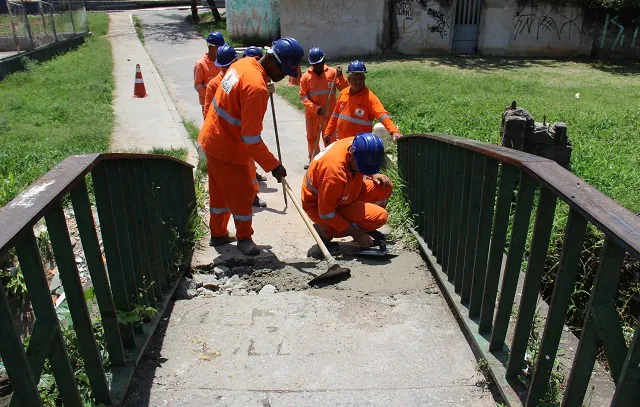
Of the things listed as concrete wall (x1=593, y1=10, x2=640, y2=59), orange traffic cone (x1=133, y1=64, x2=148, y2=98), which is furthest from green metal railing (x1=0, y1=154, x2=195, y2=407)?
concrete wall (x1=593, y1=10, x2=640, y2=59)

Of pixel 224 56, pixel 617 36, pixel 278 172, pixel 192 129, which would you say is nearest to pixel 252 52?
pixel 224 56

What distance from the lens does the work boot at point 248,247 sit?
181 inches

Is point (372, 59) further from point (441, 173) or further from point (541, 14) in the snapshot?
point (441, 173)

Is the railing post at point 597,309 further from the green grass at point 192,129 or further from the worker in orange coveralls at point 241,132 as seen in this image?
the green grass at point 192,129

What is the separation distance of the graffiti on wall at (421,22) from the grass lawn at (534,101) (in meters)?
1.14

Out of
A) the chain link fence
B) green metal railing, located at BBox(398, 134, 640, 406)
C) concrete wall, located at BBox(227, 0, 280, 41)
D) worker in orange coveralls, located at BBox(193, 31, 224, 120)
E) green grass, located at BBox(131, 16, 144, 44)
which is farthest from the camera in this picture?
green grass, located at BBox(131, 16, 144, 44)

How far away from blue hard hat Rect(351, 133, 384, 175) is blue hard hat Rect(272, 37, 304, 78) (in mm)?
717

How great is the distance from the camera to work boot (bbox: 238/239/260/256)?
4602 mm

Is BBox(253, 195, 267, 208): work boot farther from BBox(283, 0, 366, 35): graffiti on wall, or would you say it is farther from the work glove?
BBox(283, 0, 366, 35): graffiti on wall

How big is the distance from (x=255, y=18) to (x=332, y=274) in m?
16.0

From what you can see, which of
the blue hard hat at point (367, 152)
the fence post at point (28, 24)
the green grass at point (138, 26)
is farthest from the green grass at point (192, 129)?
the green grass at point (138, 26)

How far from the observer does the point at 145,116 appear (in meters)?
9.91

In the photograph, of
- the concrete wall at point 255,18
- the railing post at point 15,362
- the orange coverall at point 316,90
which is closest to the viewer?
the railing post at point 15,362

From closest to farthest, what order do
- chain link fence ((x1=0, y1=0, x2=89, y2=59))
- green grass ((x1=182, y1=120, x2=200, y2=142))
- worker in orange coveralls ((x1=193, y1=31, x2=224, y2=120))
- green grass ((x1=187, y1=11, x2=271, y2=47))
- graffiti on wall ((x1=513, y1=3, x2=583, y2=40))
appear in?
worker in orange coveralls ((x1=193, y1=31, x2=224, y2=120))
green grass ((x1=182, y1=120, x2=200, y2=142))
chain link fence ((x1=0, y1=0, x2=89, y2=59))
graffiti on wall ((x1=513, y1=3, x2=583, y2=40))
green grass ((x1=187, y1=11, x2=271, y2=47))
